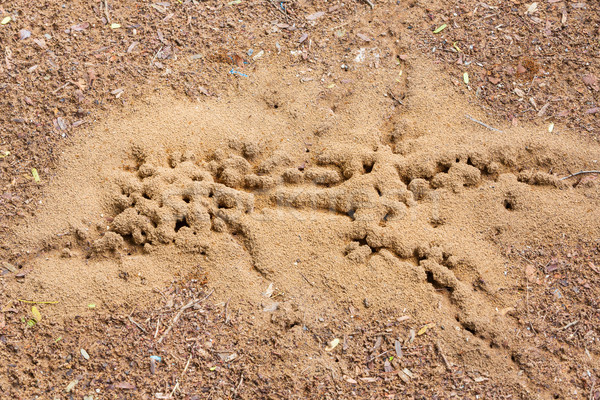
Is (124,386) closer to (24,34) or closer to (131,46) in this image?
(131,46)

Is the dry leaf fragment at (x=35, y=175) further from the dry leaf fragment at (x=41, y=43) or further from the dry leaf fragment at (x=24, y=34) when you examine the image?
the dry leaf fragment at (x=24, y=34)

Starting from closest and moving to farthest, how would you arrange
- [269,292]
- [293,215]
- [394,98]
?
[269,292] < [293,215] < [394,98]

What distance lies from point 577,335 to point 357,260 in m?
1.29

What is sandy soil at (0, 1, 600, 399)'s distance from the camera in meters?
2.66

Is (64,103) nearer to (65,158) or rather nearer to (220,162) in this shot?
(65,158)

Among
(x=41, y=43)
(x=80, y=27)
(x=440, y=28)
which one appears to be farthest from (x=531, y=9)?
(x=41, y=43)

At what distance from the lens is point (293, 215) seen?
300 centimetres

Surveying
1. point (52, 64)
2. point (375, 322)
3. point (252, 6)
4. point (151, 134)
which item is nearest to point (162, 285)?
point (151, 134)

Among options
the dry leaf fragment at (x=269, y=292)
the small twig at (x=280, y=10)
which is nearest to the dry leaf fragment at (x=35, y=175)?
the dry leaf fragment at (x=269, y=292)

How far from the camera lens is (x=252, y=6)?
12.1 feet

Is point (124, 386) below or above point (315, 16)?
below

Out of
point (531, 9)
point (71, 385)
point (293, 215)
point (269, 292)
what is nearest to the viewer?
point (71, 385)

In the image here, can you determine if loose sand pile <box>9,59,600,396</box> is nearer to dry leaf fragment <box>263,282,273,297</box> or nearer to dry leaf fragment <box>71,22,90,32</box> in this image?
dry leaf fragment <box>263,282,273,297</box>

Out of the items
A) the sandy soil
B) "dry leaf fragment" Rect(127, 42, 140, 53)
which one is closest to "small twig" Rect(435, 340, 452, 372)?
the sandy soil
